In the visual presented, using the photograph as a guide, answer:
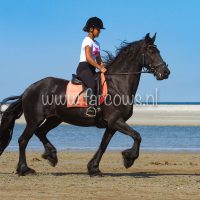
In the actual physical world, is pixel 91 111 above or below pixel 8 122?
above

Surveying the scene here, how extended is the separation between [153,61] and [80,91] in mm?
1478

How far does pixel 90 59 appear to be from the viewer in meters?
12.9

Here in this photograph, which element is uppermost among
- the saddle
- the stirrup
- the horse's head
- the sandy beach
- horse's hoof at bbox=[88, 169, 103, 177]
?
the horse's head

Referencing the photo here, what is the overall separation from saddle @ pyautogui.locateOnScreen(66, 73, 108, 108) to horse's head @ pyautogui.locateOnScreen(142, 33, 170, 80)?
0.88 m

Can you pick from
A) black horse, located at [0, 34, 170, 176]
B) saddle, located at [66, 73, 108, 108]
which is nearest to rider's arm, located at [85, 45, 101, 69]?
saddle, located at [66, 73, 108, 108]

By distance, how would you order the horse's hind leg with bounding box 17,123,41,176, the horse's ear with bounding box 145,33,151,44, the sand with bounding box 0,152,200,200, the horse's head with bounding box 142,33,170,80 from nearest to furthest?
the sand with bounding box 0,152,200,200 → the horse's head with bounding box 142,33,170,80 → the horse's ear with bounding box 145,33,151,44 → the horse's hind leg with bounding box 17,123,41,176

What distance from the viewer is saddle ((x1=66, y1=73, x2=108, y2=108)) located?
12.9 meters

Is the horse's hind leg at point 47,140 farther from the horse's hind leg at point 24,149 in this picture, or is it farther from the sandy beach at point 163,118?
the sandy beach at point 163,118

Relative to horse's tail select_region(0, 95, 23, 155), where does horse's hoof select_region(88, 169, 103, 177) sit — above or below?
below

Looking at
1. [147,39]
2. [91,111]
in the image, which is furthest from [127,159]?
Answer: [147,39]

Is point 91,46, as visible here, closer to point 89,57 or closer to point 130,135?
point 89,57

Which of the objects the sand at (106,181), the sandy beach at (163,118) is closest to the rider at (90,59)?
the sand at (106,181)

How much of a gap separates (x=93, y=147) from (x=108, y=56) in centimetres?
1115

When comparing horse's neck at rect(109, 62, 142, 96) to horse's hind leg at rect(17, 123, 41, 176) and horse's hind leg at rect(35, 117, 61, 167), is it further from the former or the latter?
horse's hind leg at rect(17, 123, 41, 176)
